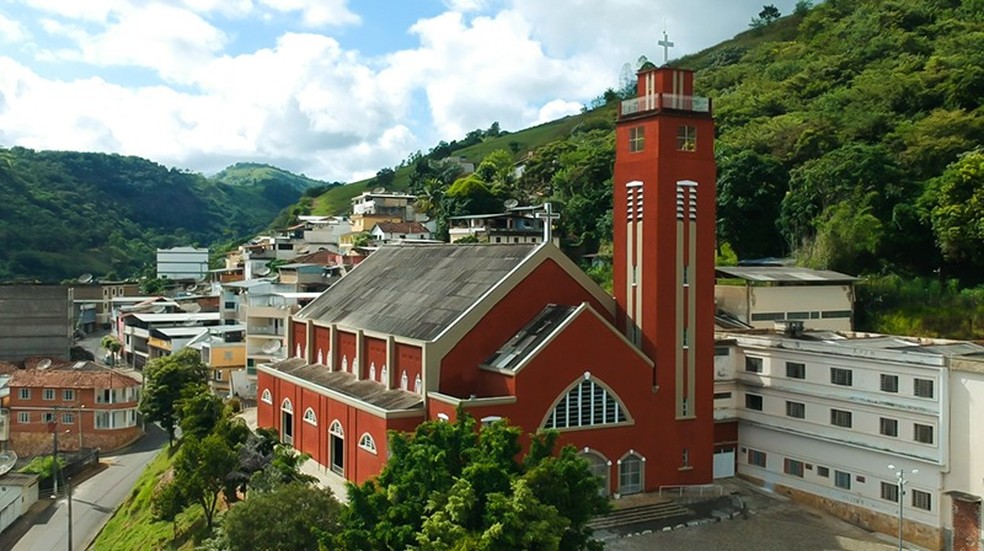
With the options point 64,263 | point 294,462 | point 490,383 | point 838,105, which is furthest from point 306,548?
point 64,263

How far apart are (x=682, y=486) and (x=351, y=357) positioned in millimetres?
12807

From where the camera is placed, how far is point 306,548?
22.7 m

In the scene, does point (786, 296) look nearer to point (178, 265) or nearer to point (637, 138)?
point (637, 138)

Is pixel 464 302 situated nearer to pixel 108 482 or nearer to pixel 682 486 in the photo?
pixel 682 486

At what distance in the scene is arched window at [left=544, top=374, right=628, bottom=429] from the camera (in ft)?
85.8

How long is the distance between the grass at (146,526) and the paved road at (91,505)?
0.95 meters

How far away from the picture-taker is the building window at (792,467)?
28.5 m

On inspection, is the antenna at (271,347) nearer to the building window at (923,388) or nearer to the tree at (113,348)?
the tree at (113,348)

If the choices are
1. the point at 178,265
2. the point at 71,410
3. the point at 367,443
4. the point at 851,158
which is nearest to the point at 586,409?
the point at 367,443

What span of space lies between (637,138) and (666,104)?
4.70 feet

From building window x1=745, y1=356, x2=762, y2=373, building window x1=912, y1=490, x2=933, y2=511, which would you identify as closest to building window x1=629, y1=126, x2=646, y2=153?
building window x1=745, y1=356, x2=762, y2=373

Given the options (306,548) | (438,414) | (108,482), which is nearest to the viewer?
(306,548)

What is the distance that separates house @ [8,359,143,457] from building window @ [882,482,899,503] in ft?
133

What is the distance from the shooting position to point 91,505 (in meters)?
41.3
